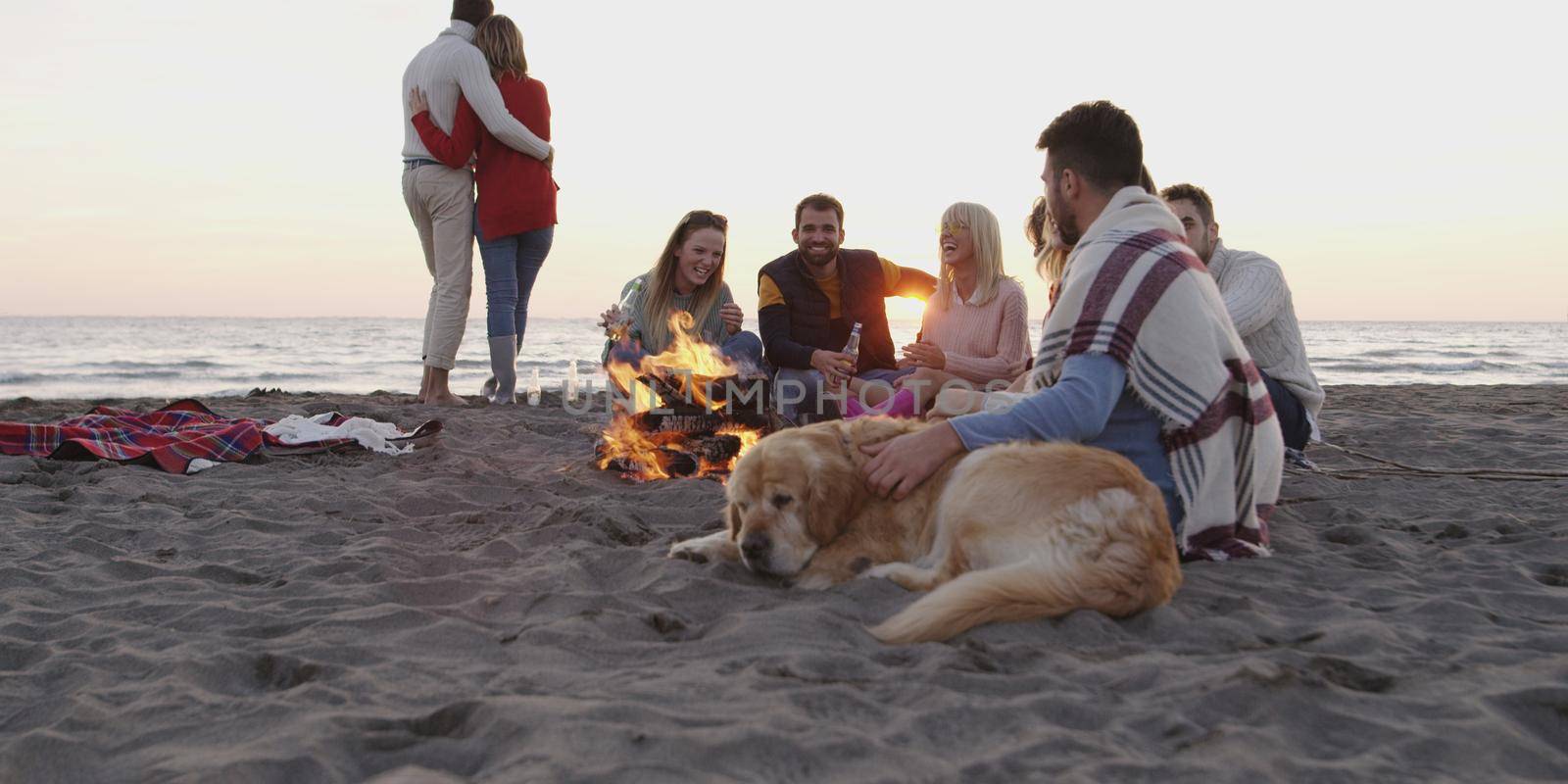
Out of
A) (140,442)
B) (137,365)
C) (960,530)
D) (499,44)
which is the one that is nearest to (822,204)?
(499,44)

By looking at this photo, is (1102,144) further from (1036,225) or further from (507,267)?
(507,267)

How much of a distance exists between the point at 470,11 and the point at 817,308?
3.74 metres

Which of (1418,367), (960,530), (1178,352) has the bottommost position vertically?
(960,530)

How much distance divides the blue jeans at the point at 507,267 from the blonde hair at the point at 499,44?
1.14 m

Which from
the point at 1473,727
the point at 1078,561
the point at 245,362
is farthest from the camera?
the point at 245,362

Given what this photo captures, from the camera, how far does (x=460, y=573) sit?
3395mm

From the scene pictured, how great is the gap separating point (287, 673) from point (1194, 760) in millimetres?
2153

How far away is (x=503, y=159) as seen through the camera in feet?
24.3

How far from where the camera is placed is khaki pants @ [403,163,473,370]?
756 centimetres

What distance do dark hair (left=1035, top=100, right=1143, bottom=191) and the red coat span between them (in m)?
4.97

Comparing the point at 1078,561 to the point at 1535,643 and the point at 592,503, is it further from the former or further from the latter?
the point at 592,503

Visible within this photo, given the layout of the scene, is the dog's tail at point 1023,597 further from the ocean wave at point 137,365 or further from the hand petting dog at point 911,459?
the ocean wave at point 137,365

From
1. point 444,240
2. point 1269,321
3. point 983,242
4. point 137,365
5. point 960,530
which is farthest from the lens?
point 137,365

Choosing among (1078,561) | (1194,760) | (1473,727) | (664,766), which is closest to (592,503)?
(1078,561)
